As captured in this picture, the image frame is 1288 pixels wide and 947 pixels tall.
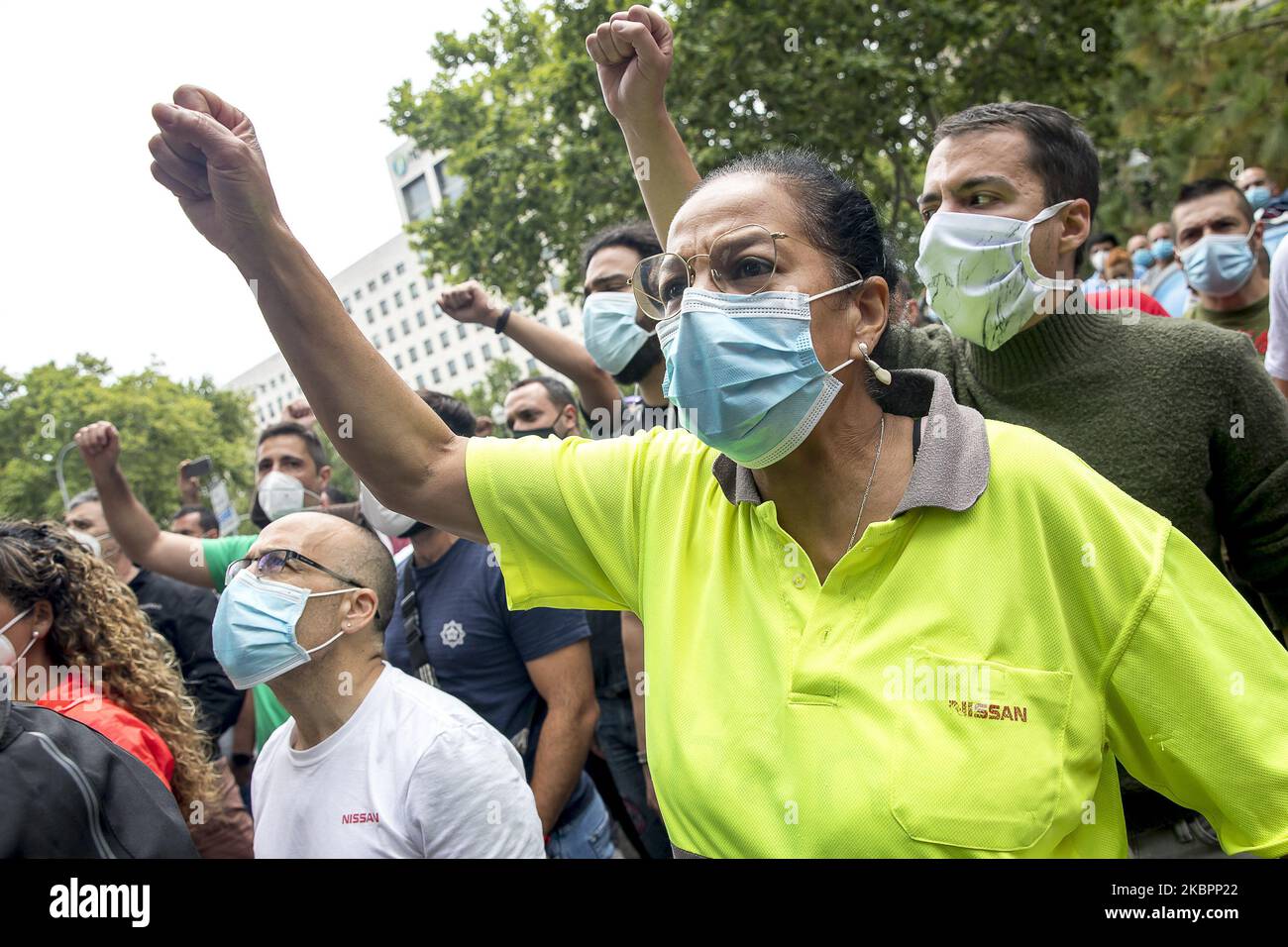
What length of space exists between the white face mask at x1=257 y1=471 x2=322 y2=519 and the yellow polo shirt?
139 inches

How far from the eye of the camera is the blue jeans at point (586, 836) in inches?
131

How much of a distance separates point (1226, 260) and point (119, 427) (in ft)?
153

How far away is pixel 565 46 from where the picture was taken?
48.3 feet

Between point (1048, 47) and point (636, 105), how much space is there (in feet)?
50.3

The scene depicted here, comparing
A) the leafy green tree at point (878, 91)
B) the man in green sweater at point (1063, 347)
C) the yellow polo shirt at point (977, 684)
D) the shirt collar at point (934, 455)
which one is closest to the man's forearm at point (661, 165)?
the man in green sweater at point (1063, 347)

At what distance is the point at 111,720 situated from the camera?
107 inches

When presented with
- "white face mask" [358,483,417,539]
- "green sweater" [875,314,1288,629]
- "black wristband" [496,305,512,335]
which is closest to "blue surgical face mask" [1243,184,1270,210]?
"black wristband" [496,305,512,335]

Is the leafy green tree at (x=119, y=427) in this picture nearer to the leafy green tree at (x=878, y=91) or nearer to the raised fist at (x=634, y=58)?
the leafy green tree at (x=878, y=91)

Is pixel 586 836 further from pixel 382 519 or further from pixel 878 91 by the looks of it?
pixel 878 91

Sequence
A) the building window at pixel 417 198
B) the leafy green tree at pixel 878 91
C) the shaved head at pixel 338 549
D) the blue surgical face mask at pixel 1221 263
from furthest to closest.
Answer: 1. the building window at pixel 417 198
2. the leafy green tree at pixel 878 91
3. the blue surgical face mask at pixel 1221 263
4. the shaved head at pixel 338 549

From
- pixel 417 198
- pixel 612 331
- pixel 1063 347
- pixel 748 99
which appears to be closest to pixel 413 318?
pixel 417 198

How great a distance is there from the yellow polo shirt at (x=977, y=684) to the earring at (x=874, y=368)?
124mm
